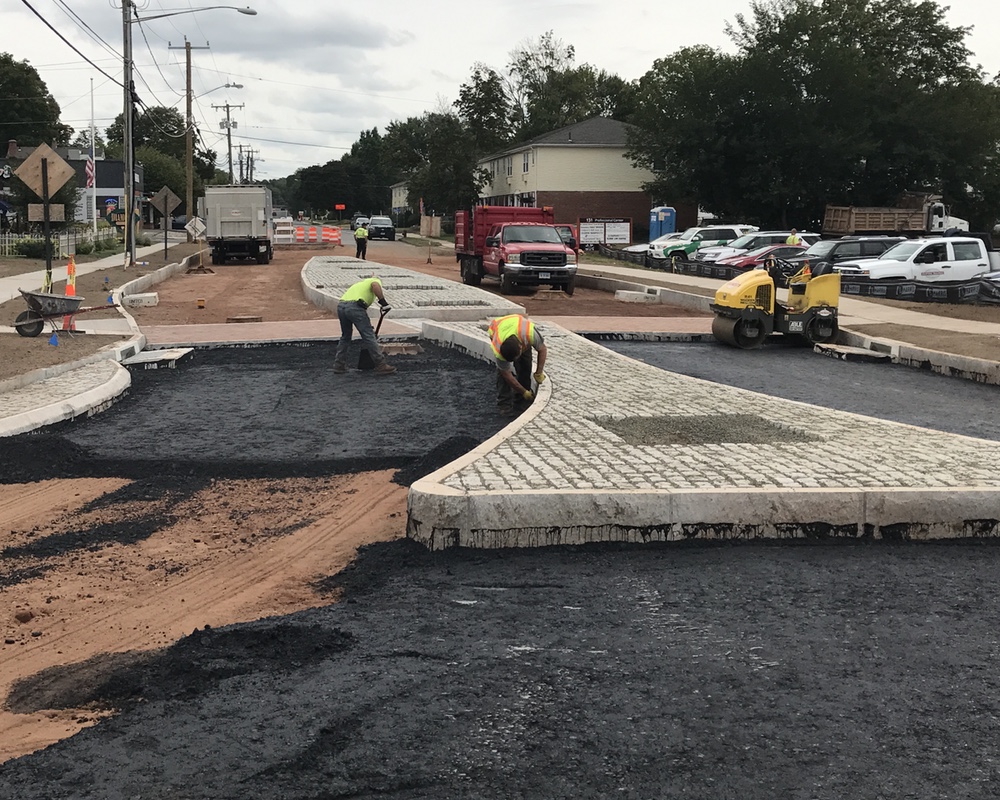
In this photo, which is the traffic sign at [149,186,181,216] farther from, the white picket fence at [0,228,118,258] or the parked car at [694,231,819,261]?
the parked car at [694,231,819,261]

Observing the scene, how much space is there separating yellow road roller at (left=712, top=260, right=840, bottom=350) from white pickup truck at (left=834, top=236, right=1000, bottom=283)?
10563 mm

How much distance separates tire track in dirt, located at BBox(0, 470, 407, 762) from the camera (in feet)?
17.0

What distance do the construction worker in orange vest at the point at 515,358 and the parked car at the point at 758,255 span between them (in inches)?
895

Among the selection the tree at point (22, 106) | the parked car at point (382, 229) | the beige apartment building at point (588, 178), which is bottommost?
the parked car at point (382, 229)

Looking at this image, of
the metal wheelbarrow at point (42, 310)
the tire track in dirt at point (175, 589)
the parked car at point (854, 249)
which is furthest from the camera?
the parked car at point (854, 249)

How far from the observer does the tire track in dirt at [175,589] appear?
17.0ft

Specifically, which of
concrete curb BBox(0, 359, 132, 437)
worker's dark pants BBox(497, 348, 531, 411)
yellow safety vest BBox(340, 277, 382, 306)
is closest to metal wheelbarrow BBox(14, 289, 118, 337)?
concrete curb BBox(0, 359, 132, 437)

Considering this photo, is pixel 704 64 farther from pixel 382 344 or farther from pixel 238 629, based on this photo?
pixel 238 629

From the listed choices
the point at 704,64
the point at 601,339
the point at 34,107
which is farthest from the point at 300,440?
the point at 34,107

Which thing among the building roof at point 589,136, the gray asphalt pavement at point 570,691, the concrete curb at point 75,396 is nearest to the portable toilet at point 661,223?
the building roof at point 589,136

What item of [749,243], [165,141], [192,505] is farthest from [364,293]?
[165,141]

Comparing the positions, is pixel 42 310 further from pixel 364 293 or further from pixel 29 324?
pixel 364 293

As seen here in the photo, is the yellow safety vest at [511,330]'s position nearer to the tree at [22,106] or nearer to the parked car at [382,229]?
the parked car at [382,229]

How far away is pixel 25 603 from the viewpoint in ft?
20.2
